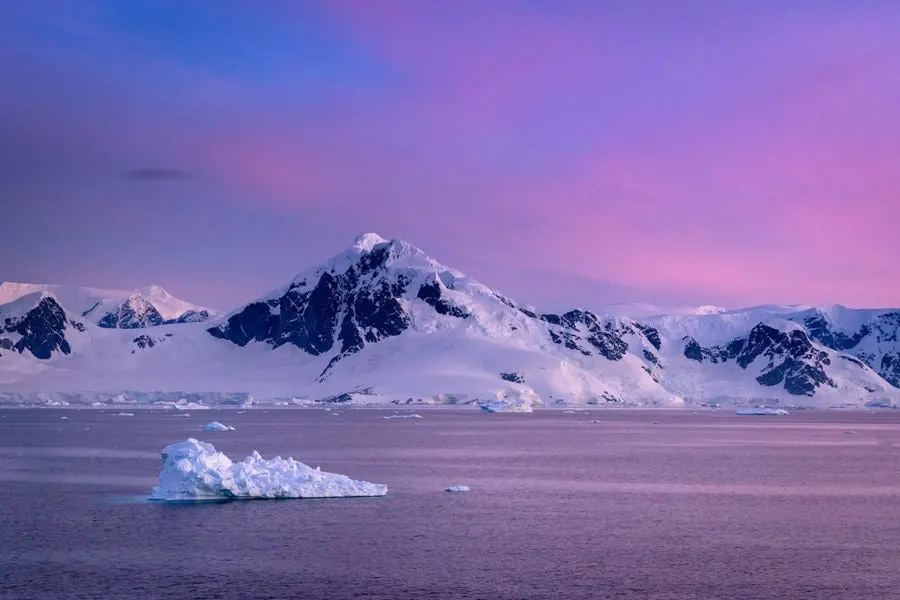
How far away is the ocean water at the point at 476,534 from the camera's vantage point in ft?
117

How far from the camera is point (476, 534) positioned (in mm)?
46094

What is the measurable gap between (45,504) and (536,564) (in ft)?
96.9

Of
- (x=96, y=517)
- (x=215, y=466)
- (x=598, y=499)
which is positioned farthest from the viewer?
(x=598, y=499)

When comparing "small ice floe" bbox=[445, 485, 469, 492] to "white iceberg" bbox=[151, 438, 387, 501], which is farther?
"small ice floe" bbox=[445, 485, 469, 492]

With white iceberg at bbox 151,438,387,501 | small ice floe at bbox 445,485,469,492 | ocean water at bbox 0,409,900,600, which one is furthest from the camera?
small ice floe at bbox 445,485,469,492

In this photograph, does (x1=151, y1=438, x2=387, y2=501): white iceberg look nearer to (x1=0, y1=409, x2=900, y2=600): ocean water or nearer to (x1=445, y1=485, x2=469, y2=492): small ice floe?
(x1=0, y1=409, x2=900, y2=600): ocean water

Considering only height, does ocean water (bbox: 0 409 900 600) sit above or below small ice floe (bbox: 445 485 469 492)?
below

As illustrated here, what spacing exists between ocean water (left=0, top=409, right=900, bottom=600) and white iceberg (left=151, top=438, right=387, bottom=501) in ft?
3.12

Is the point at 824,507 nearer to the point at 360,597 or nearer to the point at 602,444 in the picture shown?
the point at 360,597

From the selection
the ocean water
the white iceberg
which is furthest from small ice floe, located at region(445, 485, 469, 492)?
the white iceberg

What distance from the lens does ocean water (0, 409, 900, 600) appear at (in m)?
35.6

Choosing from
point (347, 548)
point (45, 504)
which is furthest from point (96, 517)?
point (347, 548)

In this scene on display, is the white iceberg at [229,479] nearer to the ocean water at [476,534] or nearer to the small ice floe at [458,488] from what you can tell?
the ocean water at [476,534]

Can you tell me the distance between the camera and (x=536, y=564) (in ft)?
129
